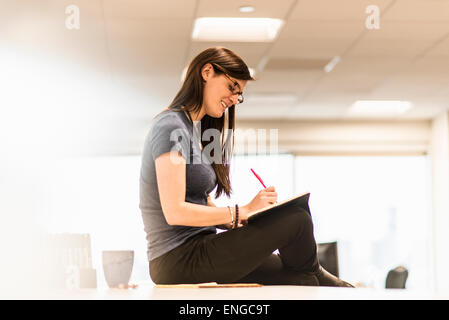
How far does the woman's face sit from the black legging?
1.26ft

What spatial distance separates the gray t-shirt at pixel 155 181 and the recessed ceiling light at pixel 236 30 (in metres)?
2.64

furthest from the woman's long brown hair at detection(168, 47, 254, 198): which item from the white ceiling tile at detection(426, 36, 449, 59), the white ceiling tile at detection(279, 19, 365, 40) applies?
the white ceiling tile at detection(426, 36, 449, 59)

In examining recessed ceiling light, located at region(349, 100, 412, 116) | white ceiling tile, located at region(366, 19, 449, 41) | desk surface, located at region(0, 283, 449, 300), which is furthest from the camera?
recessed ceiling light, located at region(349, 100, 412, 116)

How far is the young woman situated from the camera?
140 cm

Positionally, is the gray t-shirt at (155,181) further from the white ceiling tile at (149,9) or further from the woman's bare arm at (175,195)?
the white ceiling tile at (149,9)

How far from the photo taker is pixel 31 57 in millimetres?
4496

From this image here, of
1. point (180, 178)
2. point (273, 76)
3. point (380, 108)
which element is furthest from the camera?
point (380, 108)

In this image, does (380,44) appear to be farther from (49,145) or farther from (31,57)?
(49,145)

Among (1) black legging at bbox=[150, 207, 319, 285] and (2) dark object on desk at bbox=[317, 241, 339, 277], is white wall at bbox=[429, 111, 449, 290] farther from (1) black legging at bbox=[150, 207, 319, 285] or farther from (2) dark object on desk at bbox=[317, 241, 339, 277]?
(1) black legging at bbox=[150, 207, 319, 285]
